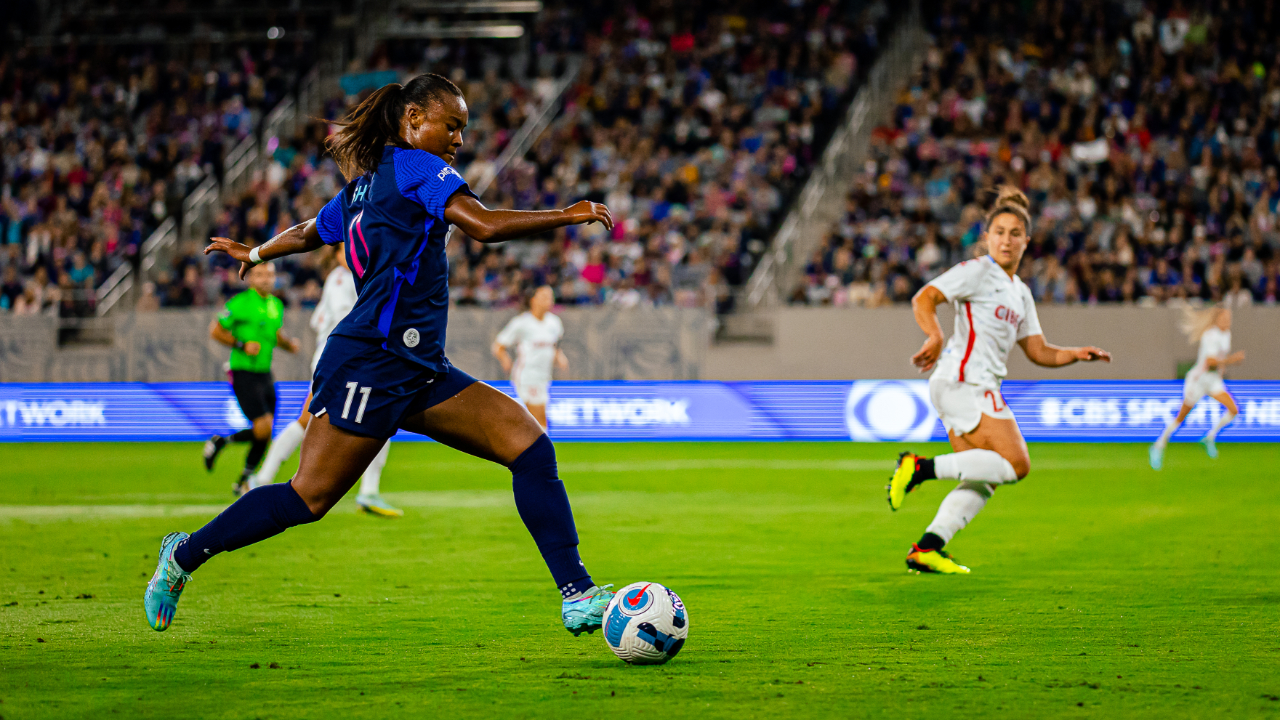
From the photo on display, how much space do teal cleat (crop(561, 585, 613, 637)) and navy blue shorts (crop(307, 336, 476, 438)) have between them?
3.13 ft

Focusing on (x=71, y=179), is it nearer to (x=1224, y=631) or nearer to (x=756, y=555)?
(x=756, y=555)

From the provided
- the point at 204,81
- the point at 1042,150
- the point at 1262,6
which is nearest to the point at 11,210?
the point at 204,81

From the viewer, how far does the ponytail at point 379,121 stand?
4.96m

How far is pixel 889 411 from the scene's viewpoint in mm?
18672

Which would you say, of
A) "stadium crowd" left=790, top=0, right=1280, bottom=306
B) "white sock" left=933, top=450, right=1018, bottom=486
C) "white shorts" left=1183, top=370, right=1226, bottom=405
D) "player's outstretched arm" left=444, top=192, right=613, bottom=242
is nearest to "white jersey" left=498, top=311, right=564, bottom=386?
"stadium crowd" left=790, top=0, right=1280, bottom=306

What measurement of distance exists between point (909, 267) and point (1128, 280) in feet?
11.3

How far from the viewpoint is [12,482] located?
13.5 meters

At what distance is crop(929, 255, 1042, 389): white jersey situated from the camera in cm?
738

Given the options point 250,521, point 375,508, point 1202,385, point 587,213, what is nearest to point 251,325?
point 375,508

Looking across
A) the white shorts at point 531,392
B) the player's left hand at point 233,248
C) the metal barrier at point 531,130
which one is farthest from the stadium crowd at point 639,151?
the player's left hand at point 233,248

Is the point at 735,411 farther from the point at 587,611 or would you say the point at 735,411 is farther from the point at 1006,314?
the point at 587,611

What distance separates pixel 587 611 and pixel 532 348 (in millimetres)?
11227

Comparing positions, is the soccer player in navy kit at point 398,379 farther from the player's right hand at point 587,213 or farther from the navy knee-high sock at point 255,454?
the navy knee-high sock at point 255,454

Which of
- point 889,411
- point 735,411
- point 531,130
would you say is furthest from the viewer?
point 531,130
